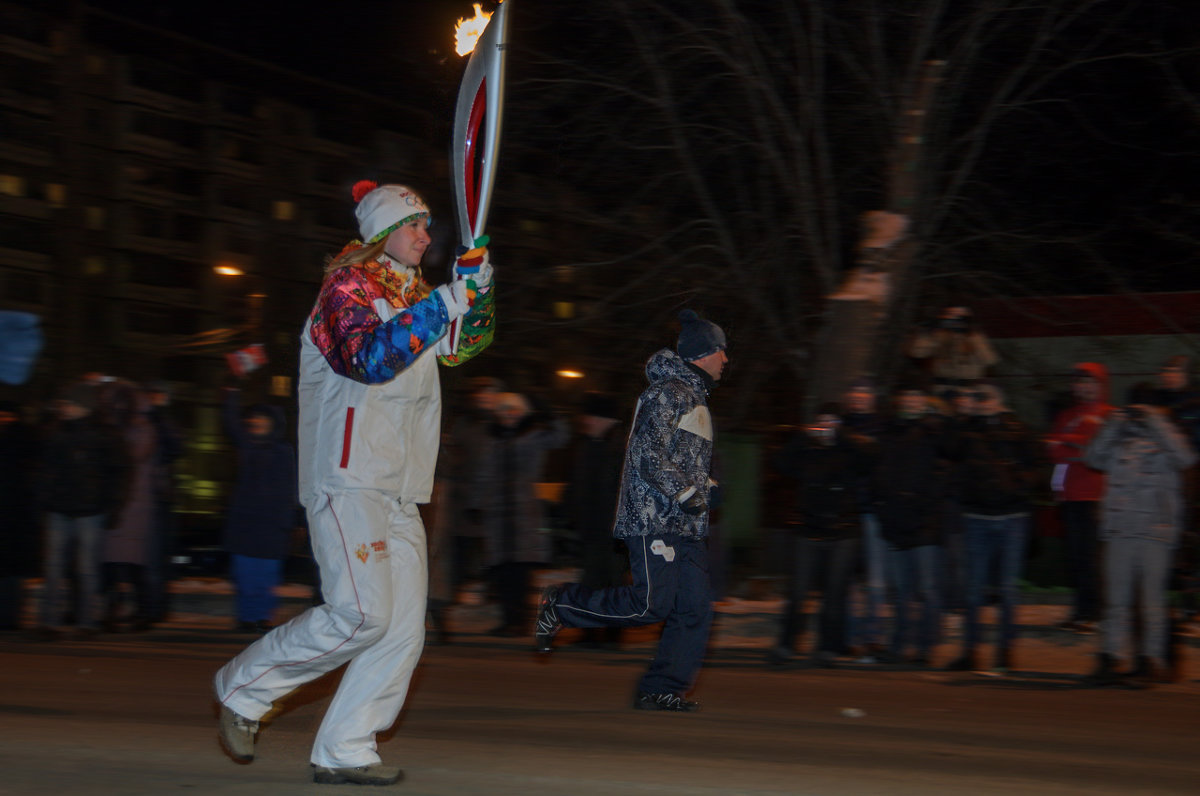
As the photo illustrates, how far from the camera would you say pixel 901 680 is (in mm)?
8836

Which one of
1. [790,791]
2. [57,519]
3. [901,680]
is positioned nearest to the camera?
[790,791]

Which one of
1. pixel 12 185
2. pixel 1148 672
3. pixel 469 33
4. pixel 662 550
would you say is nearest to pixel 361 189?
pixel 469 33

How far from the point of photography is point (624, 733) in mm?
6508

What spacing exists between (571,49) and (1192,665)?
779cm

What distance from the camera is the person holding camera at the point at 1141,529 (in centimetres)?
877

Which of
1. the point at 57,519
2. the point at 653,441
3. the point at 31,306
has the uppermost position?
the point at 31,306

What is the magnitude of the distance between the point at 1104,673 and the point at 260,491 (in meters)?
6.30

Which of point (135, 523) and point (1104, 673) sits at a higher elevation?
point (135, 523)

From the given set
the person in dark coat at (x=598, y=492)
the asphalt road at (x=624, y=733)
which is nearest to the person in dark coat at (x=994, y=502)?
the asphalt road at (x=624, y=733)

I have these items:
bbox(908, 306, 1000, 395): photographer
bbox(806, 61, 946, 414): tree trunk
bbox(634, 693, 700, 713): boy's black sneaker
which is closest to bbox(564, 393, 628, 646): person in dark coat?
bbox(806, 61, 946, 414): tree trunk

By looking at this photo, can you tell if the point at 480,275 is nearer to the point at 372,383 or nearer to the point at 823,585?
the point at 372,383

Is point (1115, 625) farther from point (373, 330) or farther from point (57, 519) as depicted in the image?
point (57, 519)

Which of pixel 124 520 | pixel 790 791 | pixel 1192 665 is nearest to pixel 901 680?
pixel 1192 665

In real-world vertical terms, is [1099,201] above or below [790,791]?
above
